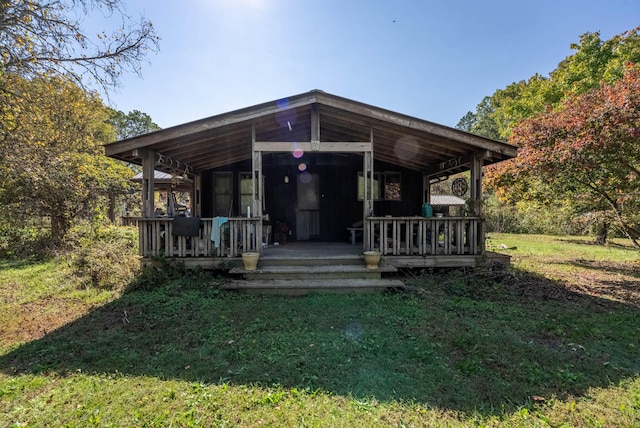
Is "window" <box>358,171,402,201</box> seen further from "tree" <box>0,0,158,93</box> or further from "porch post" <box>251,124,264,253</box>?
"tree" <box>0,0,158,93</box>

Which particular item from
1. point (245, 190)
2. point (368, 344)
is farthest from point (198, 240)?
point (368, 344)

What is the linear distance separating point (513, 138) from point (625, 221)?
10.8 ft

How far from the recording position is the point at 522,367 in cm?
286

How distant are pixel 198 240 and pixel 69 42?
4.63m

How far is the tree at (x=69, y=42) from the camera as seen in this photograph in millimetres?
5109

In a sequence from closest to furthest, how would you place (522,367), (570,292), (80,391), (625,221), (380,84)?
(80,391) < (522,367) < (570,292) < (625,221) < (380,84)

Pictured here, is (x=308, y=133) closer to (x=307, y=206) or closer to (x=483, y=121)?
(x=307, y=206)

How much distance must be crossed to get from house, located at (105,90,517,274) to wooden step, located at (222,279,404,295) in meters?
0.86

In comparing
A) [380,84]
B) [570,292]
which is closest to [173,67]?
[380,84]

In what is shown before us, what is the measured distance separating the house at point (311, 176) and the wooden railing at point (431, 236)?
2 cm

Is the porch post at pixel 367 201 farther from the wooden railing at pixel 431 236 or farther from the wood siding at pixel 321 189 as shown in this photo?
the wood siding at pixel 321 189

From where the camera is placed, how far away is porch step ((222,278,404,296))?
5.04m

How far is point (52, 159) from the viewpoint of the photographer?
789 cm

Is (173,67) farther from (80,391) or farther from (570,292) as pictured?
(570,292)
